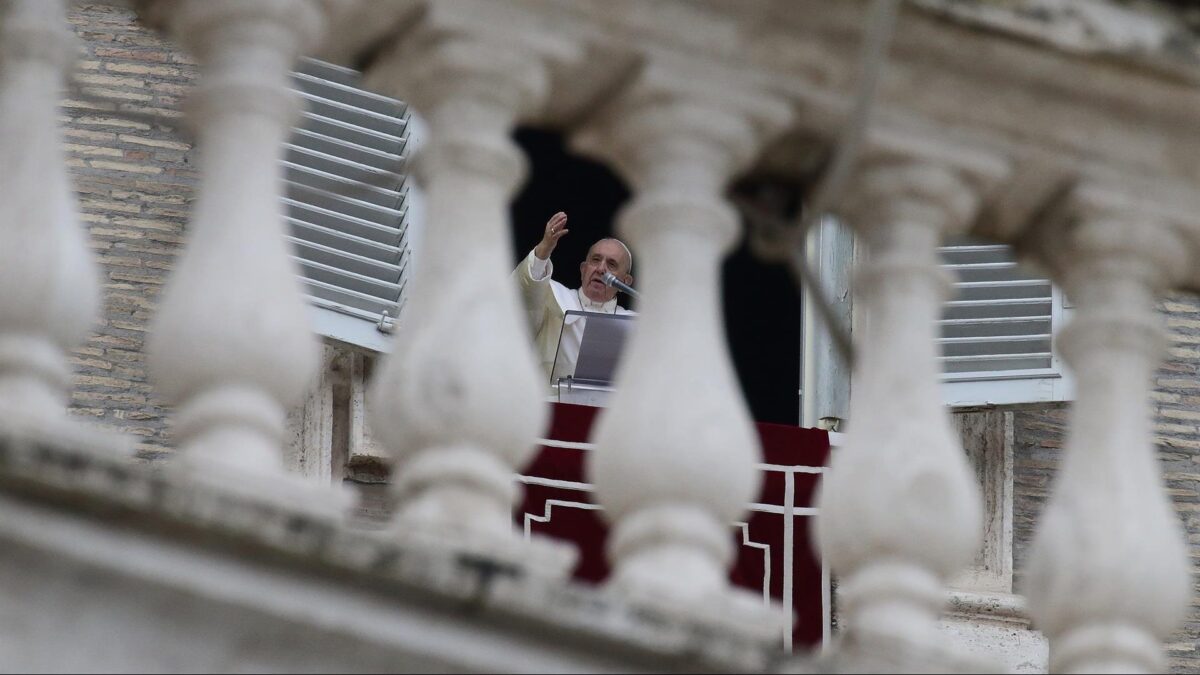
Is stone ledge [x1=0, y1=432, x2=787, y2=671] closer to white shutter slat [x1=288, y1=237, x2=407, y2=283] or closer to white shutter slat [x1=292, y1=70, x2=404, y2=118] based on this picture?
white shutter slat [x1=288, y1=237, x2=407, y2=283]

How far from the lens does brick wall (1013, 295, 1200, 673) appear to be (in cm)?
993

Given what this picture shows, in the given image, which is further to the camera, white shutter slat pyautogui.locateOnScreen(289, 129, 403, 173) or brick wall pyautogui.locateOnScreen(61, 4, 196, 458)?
white shutter slat pyautogui.locateOnScreen(289, 129, 403, 173)

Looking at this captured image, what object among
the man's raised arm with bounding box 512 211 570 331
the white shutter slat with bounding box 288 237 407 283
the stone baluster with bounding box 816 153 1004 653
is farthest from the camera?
the man's raised arm with bounding box 512 211 570 331

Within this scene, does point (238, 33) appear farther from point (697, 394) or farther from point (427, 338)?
point (697, 394)

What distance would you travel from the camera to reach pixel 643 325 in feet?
10.1

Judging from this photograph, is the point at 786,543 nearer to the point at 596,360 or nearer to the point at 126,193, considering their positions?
the point at 596,360

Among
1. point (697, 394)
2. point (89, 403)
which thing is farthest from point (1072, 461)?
point (89, 403)

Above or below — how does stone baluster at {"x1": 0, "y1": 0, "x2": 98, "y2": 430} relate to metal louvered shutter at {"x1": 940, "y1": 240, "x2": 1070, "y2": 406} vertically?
below

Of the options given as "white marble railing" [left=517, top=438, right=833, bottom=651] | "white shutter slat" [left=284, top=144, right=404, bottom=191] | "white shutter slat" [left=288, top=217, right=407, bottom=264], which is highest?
"white shutter slat" [left=284, top=144, right=404, bottom=191]

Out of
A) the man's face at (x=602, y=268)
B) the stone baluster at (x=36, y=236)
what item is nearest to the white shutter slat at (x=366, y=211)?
the man's face at (x=602, y=268)

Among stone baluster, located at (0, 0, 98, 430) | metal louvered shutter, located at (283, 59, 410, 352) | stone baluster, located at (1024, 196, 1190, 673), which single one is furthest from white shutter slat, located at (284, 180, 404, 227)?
stone baluster, located at (0, 0, 98, 430)

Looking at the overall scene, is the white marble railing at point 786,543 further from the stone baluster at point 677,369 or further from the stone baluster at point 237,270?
the stone baluster at point 237,270

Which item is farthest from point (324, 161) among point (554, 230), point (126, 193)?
point (554, 230)

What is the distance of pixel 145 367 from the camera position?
31.7 feet
